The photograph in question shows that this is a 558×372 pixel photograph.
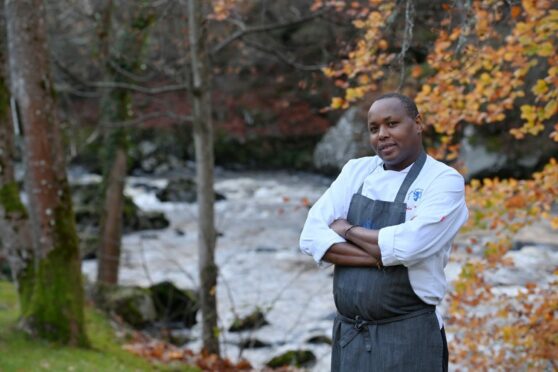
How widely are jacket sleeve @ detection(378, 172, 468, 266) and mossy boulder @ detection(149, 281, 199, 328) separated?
8777 mm

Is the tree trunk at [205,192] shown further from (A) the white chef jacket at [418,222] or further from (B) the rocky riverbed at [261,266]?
(A) the white chef jacket at [418,222]

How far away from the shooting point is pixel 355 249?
118 inches

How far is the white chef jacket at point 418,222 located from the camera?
2.85 m

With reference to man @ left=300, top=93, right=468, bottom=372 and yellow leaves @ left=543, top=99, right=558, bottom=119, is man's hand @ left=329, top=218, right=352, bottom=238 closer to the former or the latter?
man @ left=300, top=93, right=468, bottom=372

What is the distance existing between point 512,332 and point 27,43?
5163 mm

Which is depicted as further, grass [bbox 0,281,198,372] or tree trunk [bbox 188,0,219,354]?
tree trunk [bbox 188,0,219,354]

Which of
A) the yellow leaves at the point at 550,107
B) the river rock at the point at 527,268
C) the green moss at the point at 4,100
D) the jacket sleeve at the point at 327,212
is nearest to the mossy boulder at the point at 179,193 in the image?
the river rock at the point at 527,268

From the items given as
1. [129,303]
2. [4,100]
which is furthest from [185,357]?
[4,100]

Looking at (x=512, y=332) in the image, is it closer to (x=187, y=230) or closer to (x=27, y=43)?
(x=27, y=43)

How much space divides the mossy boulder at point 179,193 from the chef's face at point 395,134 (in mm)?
19023

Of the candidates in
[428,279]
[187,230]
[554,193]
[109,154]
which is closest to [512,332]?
[554,193]

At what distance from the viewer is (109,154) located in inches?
486

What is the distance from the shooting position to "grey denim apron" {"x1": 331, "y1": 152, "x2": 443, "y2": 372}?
114 inches

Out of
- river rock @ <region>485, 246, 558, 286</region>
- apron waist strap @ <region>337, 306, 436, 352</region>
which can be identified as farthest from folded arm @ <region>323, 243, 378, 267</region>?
river rock @ <region>485, 246, 558, 286</region>
